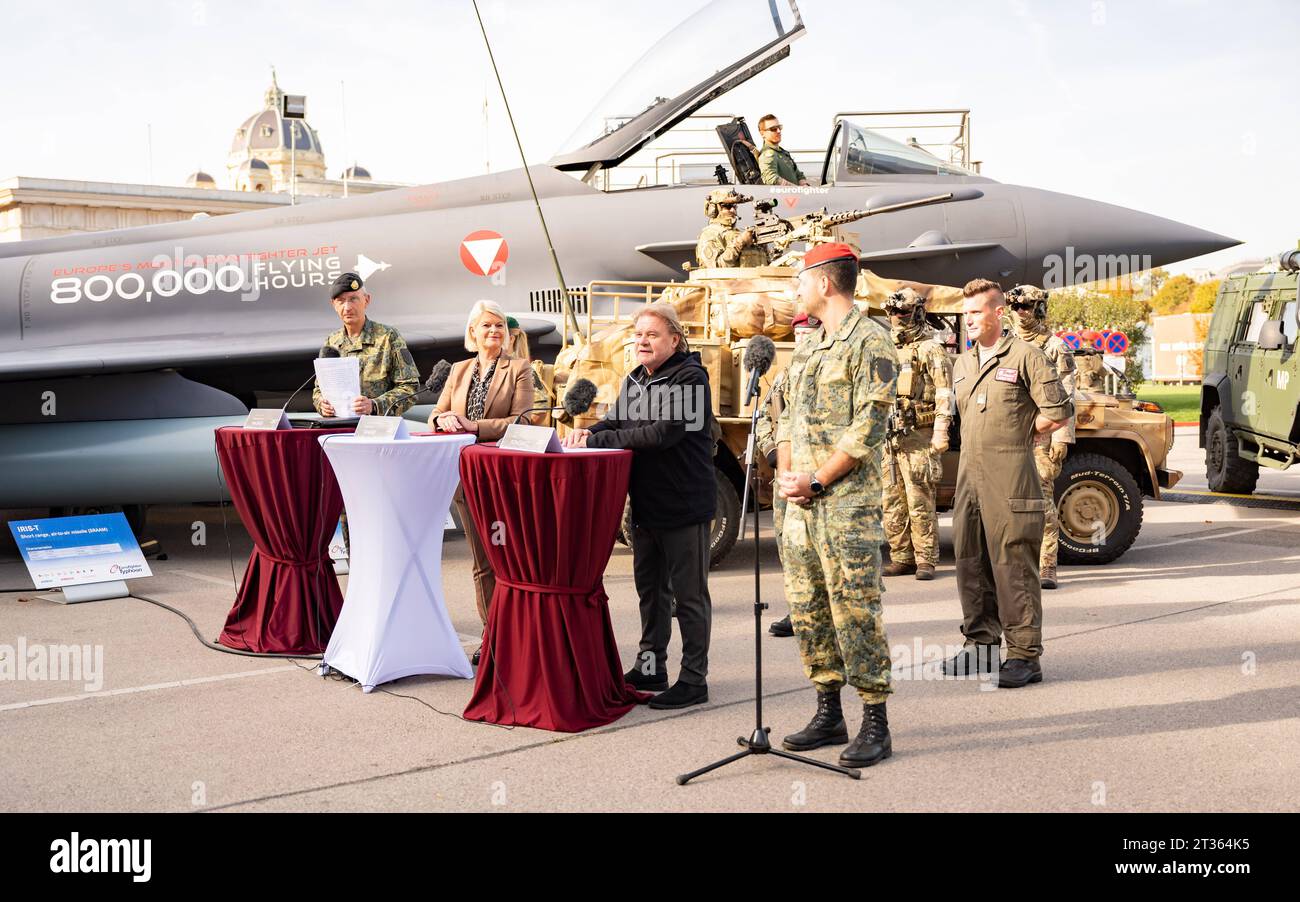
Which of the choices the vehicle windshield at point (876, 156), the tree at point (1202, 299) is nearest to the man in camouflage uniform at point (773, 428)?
the vehicle windshield at point (876, 156)

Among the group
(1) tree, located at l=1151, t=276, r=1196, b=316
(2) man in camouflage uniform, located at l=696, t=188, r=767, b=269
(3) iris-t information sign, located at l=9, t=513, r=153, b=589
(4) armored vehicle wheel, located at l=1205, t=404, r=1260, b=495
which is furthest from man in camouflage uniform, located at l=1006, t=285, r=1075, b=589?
(1) tree, located at l=1151, t=276, r=1196, b=316

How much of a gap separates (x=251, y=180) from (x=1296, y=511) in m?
121

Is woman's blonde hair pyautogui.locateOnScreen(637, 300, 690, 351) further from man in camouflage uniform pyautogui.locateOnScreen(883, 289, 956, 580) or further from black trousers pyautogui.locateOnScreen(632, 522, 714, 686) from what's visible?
man in camouflage uniform pyautogui.locateOnScreen(883, 289, 956, 580)

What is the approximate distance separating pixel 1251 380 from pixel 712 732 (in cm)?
893

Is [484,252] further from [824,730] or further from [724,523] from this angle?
[824,730]

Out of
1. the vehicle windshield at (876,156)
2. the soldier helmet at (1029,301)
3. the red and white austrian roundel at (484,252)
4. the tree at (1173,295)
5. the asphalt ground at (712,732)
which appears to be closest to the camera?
the asphalt ground at (712,732)

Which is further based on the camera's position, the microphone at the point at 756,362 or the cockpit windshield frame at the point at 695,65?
the cockpit windshield frame at the point at 695,65

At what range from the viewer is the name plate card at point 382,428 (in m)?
5.14

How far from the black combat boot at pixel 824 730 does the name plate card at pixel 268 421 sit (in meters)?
3.18

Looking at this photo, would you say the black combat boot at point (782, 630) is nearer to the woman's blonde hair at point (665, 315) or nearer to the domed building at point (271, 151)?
the woman's blonde hair at point (665, 315)

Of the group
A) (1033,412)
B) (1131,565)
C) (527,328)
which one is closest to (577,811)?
(1033,412)

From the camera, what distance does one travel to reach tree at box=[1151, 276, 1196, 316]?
71.1 m

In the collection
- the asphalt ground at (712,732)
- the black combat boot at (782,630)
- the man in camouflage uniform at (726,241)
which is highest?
the man in camouflage uniform at (726,241)

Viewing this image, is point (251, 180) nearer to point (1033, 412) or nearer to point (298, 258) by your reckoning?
point (298, 258)
